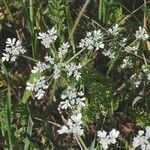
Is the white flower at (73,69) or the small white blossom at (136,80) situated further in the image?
the small white blossom at (136,80)

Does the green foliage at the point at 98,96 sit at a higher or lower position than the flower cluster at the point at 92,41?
lower

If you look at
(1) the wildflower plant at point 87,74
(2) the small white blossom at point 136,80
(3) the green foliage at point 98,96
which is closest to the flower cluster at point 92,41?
(1) the wildflower plant at point 87,74

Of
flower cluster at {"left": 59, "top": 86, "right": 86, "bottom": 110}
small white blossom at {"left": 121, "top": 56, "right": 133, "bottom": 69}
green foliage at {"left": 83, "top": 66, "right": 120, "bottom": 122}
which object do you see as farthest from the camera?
small white blossom at {"left": 121, "top": 56, "right": 133, "bottom": 69}

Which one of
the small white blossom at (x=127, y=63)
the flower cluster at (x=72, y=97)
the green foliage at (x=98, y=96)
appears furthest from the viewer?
the small white blossom at (x=127, y=63)

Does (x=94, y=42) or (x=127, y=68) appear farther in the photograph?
(x=127, y=68)

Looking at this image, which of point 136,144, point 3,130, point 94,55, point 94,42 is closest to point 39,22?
point 94,55

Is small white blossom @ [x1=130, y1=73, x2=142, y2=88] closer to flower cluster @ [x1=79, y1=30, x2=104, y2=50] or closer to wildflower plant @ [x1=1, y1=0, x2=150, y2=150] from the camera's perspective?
wildflower plant @ [x1=1, y1=0, x2=150, y2=150]

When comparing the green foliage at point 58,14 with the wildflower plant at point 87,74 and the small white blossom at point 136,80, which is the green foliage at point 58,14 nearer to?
the wildflower plant at point 87,74

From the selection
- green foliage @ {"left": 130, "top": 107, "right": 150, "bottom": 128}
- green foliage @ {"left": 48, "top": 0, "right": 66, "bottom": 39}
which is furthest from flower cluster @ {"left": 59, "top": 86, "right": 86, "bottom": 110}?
green foliage @ {"left": 48, "top": 0, "right": 66, "bottom": 39}

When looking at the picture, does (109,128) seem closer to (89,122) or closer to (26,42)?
(89,122)

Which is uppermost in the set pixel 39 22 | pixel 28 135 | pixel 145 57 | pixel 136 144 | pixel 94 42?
pixel 39 22

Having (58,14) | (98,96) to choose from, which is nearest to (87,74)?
(98,96)
